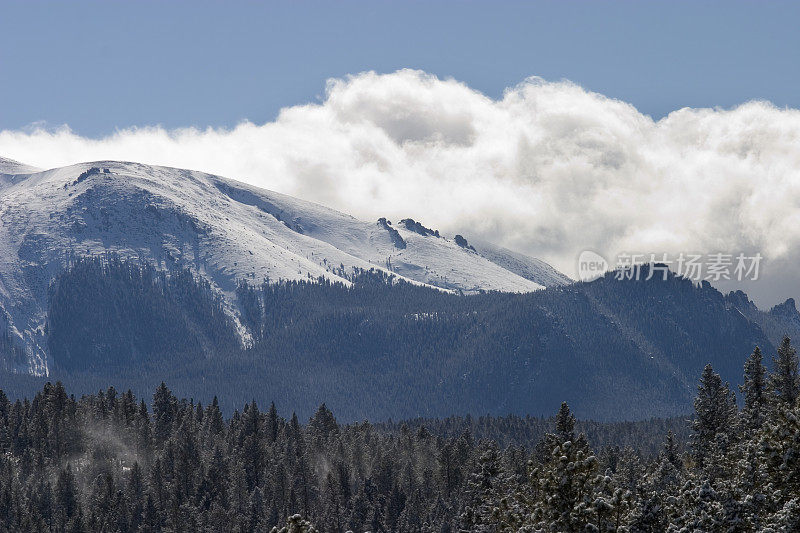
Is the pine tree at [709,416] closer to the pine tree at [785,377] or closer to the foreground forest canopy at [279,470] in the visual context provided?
the foreground forest canopy at [279,470]

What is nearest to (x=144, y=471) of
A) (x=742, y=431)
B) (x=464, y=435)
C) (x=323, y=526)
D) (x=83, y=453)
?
(x=83, y=453)

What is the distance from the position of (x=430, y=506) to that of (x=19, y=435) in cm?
7047

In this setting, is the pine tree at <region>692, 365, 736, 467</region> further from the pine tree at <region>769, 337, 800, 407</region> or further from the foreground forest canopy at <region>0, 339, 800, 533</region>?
the pine tree at <region>769, 337, 800, 407</region>

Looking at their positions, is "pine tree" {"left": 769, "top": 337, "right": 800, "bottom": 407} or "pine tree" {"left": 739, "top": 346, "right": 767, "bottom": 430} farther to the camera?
"pine tree" {"left": 739, "top": 346, "right": 767, "bottom": 430}

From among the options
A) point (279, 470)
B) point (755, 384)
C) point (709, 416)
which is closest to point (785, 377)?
point (755, 384)

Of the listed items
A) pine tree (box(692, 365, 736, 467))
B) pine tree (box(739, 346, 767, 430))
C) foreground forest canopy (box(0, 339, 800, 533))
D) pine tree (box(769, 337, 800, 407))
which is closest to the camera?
foreground forest canopy (box(0, 339, 800, 533))

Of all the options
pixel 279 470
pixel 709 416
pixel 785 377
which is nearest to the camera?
pixel 785 377

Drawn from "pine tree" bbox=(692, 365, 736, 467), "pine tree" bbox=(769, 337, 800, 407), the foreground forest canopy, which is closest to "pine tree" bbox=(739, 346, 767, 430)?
the foreground forest canopy

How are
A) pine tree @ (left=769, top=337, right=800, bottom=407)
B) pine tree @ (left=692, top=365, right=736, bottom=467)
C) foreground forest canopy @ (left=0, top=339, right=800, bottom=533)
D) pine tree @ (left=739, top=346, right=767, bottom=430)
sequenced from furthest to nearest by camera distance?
pine tree @ (left=692, top=365, right=736, bottom=467), pine tree @ (left=739, top=346, right=767, bottom=430), pine tree @ (left=769, top=337, right=800, bottom=407), foreground forest canopy @ (left=0, top=339, right=800, bottom=533)

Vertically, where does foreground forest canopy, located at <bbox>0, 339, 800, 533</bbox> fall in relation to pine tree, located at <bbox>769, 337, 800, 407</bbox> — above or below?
below

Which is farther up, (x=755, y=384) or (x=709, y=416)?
(x=755, y=384)

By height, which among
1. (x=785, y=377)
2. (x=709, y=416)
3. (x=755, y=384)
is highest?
(x=785, y=377)

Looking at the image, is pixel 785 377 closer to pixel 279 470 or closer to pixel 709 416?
pixel 709 416

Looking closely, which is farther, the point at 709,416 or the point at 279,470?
the point at 279,470
